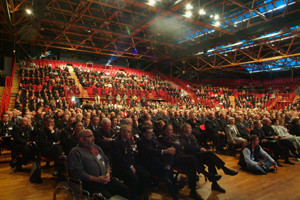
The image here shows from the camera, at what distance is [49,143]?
12.5 feet

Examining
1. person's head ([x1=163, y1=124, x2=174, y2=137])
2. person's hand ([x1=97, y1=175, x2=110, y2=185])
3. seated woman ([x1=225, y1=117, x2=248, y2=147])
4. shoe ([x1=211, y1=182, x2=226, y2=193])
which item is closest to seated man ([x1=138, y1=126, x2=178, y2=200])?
person's head ([x1=163, y1=124, x2=174, y2=137])

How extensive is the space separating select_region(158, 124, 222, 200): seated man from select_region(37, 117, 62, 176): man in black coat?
2.07 m

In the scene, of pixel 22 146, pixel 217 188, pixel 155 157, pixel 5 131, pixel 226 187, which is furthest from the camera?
pixel 5 131

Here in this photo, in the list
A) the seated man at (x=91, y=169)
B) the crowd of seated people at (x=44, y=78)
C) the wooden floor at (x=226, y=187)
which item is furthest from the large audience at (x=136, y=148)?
the crowd of seated people at (x=44, y=78)

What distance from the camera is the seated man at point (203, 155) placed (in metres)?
3.21

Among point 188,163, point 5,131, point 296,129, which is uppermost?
point 296,129

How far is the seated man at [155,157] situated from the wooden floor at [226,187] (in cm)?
41

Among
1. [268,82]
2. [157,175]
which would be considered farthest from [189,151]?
[268,82]

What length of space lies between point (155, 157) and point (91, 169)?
120cm

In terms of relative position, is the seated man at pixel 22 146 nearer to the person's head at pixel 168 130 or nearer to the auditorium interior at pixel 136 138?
the auditorium interior at pixel 136 138

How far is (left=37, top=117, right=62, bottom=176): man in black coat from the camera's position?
3559 mm

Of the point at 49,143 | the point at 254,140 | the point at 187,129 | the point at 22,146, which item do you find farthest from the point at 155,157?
the point at 22,146

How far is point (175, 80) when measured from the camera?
21969 mm

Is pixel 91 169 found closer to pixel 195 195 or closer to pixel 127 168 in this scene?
pixel 127 168
